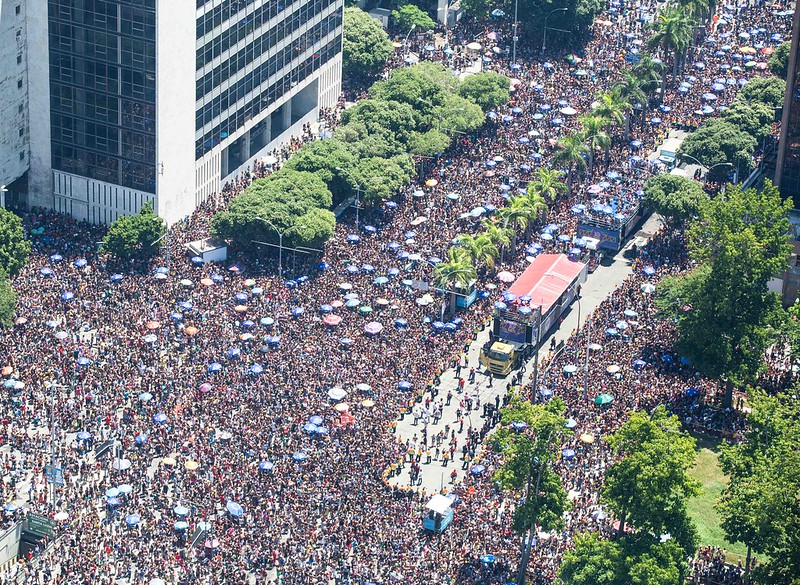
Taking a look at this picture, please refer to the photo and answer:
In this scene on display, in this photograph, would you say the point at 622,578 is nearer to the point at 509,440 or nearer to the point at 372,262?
the point at 509,440

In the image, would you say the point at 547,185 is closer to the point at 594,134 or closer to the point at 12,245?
the point at 594,134

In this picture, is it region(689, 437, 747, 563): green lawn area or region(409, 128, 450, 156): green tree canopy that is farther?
region(409, 128, 450, 156): green tree canopy

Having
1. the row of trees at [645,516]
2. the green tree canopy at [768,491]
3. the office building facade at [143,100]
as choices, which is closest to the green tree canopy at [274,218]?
the office building facade at [143,100]

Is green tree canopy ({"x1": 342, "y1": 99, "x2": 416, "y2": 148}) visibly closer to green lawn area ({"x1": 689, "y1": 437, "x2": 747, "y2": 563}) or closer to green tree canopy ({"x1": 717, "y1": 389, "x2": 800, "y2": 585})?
green lawn area ({"x1": 689, "y1": 437, "x2": 747, "y2": 563})

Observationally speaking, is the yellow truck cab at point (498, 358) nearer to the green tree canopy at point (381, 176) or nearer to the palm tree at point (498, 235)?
the palm tree at point (498, 235)

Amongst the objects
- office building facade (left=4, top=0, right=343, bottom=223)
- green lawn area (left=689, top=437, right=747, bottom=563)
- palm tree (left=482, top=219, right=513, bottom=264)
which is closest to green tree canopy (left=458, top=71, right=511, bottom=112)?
office building facade (left=4, top=0, right=343, bottom=223)

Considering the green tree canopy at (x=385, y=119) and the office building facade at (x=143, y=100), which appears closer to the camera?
the office building facade at (x=143, y=100)
